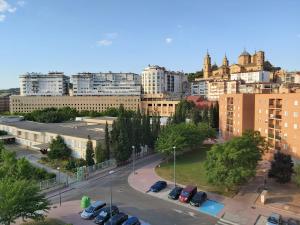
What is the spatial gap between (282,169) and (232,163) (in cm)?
823

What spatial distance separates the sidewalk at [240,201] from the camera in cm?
2711

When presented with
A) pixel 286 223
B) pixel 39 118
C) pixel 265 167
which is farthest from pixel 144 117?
pixel 39 118

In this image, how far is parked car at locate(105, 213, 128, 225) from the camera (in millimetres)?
24906

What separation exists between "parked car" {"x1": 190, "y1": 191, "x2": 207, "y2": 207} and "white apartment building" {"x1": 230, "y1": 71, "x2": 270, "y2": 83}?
383 feet

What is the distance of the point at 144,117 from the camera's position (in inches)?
2261

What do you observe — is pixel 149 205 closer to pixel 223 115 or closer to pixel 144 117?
pixel 144 117

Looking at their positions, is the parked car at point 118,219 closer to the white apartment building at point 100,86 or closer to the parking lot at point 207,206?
the parking lot at point 207,206

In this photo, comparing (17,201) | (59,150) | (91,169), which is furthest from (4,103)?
(17,201)

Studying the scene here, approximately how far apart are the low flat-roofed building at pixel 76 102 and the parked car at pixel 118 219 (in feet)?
380

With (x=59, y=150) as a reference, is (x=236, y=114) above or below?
above

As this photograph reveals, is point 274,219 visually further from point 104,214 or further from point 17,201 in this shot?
point 17,201

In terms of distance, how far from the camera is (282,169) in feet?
115

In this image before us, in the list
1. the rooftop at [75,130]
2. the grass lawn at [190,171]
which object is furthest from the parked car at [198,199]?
the rooftop at [75,130]

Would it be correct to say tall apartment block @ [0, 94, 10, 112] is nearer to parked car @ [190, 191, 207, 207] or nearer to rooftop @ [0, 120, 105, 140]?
rooftop @ [0, 120, 105, 140]
